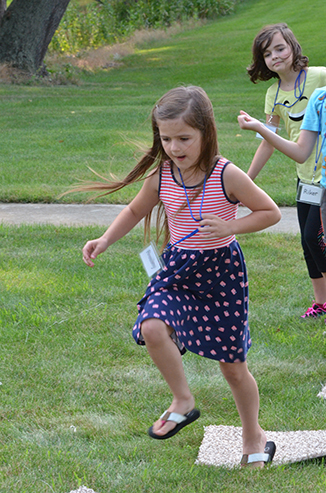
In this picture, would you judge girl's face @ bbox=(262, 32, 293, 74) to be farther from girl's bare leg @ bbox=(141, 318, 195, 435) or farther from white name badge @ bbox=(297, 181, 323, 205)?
girl's bare leg @ bbox=(141, 318, 195, 435)

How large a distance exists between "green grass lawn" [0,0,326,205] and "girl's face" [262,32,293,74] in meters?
0.93

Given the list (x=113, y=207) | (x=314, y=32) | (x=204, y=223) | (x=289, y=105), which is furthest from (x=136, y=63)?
(x=204, y=223)

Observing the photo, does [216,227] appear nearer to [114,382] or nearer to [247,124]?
[247,124]

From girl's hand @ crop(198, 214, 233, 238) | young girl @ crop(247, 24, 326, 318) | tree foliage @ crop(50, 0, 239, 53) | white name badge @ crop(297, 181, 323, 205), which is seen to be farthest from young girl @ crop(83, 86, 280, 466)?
tree foliage @ crop(50, 0, 239, 53)

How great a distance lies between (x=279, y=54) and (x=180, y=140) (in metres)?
1.67

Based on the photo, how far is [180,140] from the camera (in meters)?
2.43

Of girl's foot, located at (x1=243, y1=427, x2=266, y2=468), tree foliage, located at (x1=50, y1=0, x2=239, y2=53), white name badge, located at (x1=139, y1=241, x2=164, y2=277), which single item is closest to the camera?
white name badge, located at (x1=139, y1=241, x2=164, y2=277)

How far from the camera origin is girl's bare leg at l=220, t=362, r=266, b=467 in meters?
2.59

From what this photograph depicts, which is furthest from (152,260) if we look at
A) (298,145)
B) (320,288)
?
(320,288)

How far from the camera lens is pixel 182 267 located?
8.19 ft

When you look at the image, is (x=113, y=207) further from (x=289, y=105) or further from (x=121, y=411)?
(x=121, y=411)

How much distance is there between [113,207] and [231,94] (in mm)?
10843

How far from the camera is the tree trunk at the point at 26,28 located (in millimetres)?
17938

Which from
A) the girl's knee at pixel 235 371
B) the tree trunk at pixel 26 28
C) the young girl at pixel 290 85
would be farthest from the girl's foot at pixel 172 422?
the tree trunk at pixel 26 28
